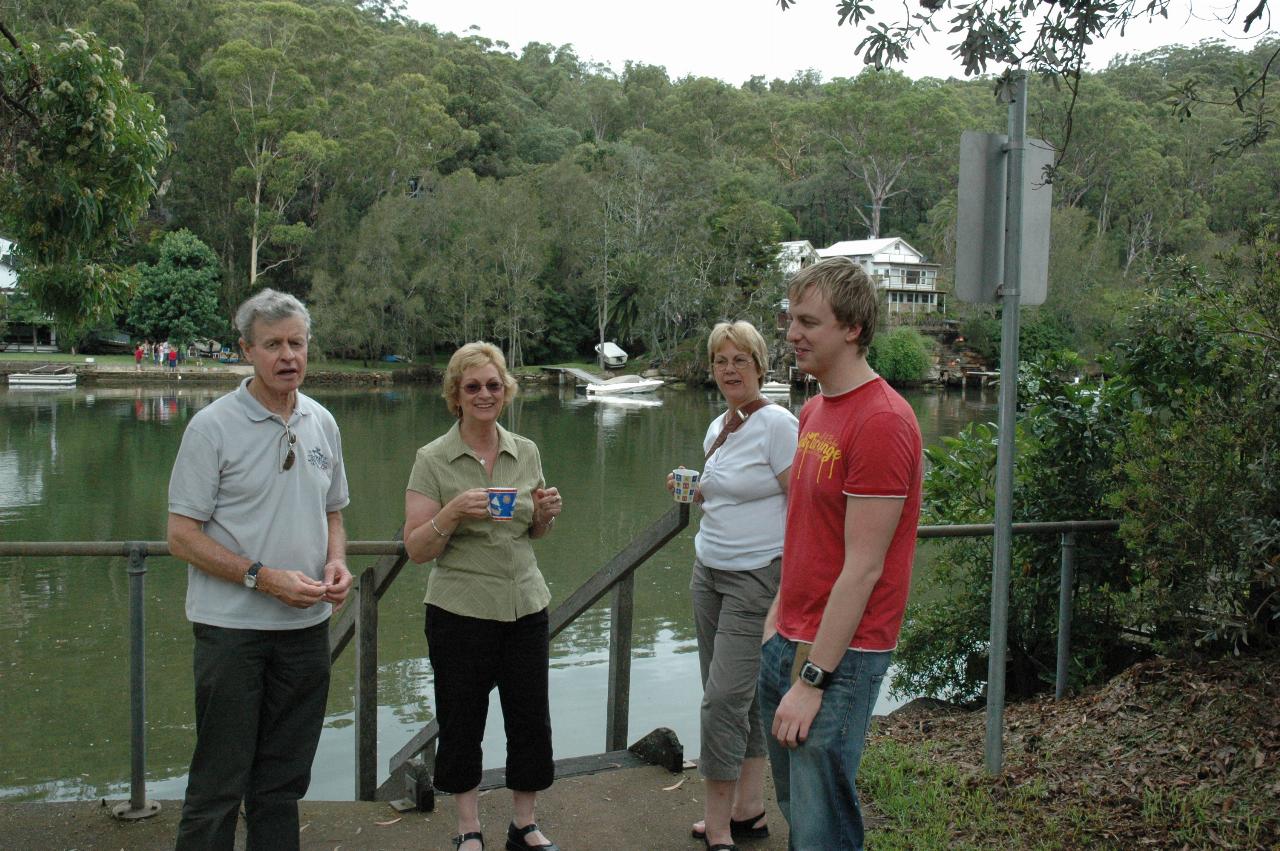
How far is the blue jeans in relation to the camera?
2.24m

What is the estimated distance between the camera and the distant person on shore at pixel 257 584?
2764 millimetres

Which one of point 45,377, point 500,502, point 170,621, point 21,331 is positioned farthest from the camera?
point 21,331

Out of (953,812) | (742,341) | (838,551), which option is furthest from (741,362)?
(953,812)

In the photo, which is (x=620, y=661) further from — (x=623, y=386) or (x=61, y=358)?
(x=61, y=358)

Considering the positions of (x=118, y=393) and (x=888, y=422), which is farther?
(x=118, y=393)

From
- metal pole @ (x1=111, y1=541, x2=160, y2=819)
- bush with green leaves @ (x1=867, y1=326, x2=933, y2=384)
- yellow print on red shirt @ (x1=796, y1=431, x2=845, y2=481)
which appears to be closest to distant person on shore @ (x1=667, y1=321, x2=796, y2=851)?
yellow print on red shirt @ (x1=796, y1=431, x2=845, y2=481)

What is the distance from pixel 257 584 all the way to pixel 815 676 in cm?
144

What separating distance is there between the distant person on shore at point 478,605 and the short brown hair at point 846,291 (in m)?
1.10

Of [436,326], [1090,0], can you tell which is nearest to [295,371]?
[1090,0]

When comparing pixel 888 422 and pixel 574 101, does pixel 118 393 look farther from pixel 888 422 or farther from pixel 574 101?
pixel 574 101

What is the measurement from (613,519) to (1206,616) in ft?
48.4

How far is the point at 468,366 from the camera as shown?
3232 millimetres

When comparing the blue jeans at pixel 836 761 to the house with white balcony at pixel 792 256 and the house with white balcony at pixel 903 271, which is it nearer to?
the house with white balcony at pixel 792 256

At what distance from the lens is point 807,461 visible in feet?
7.64
